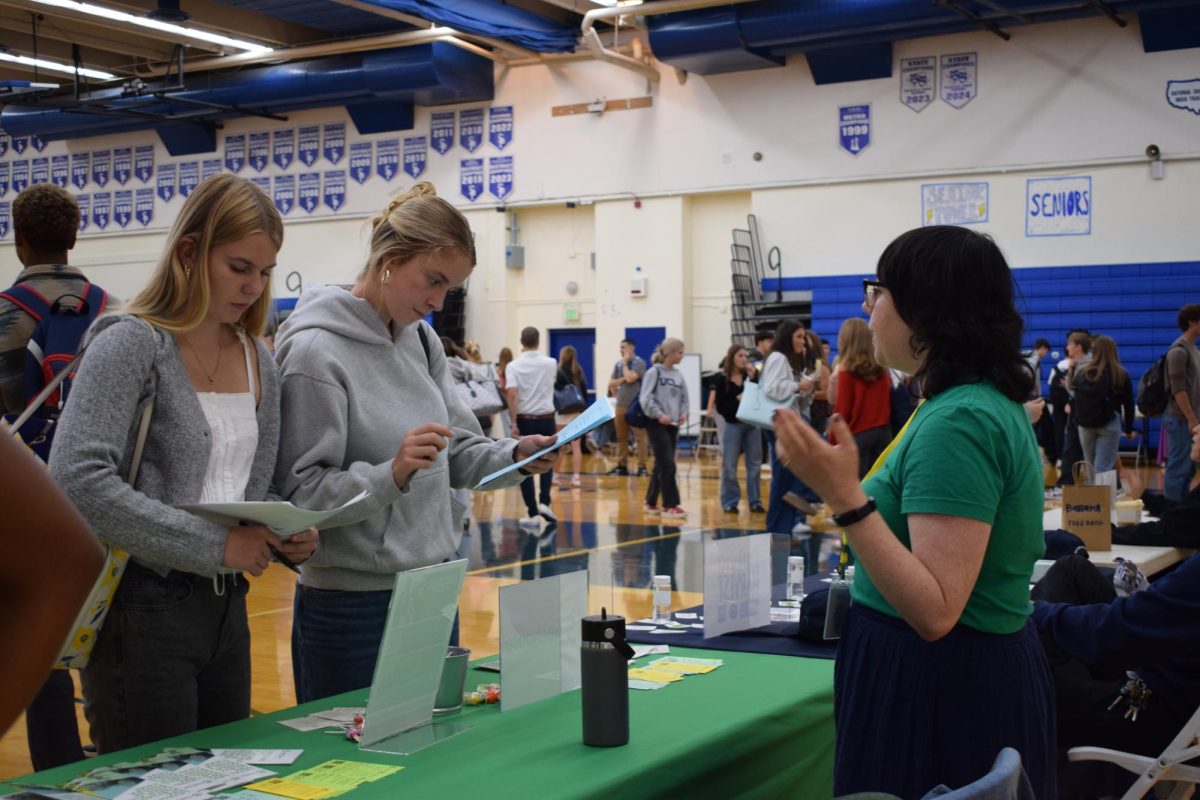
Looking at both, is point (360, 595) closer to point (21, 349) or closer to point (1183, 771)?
point (21, 349)

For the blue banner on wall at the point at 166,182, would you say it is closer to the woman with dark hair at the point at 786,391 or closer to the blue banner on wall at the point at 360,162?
the blue banner on wall at the point at 360,162

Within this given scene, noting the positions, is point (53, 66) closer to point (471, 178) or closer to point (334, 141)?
point (334, 141)

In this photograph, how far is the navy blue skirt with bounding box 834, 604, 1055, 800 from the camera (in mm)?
1831

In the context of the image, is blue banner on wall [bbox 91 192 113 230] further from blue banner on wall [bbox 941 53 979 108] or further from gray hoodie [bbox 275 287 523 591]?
gray hoodie [bbox 275 287 523 591]

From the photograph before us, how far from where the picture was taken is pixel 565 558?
8.03 metres

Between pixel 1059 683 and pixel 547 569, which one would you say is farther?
pixel 547 569

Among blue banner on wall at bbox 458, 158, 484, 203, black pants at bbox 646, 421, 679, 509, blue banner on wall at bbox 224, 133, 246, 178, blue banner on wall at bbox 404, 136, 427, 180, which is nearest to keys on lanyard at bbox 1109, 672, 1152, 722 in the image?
black pants at bbox 646, 421, 679, 509

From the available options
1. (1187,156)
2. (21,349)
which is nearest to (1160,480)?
(1187,156)

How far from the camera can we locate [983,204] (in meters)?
15.1

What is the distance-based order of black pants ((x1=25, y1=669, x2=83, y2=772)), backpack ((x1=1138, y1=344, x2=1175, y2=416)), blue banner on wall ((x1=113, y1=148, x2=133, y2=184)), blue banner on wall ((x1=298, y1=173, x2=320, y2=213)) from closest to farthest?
black pants ((x1=25, y1=669, x2=83, y2=772)), backpack ((x1=1138, y1=344, x2=1175, y2=416)), blue banner on wall ((x1=298, y1=173, x2=320, y2=213)), blue banner on wall ((x1=113, y1=148, x2=133, y2=184))

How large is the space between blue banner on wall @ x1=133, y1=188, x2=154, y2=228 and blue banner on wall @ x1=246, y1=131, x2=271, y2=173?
2.32 meters

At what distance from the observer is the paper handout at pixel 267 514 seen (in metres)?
Answer: 1.87

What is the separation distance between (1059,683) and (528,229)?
52.9 ft

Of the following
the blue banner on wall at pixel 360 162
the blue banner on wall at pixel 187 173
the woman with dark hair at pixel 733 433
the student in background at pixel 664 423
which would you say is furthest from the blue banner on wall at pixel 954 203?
the blue banner on wall at pixel 187 173
